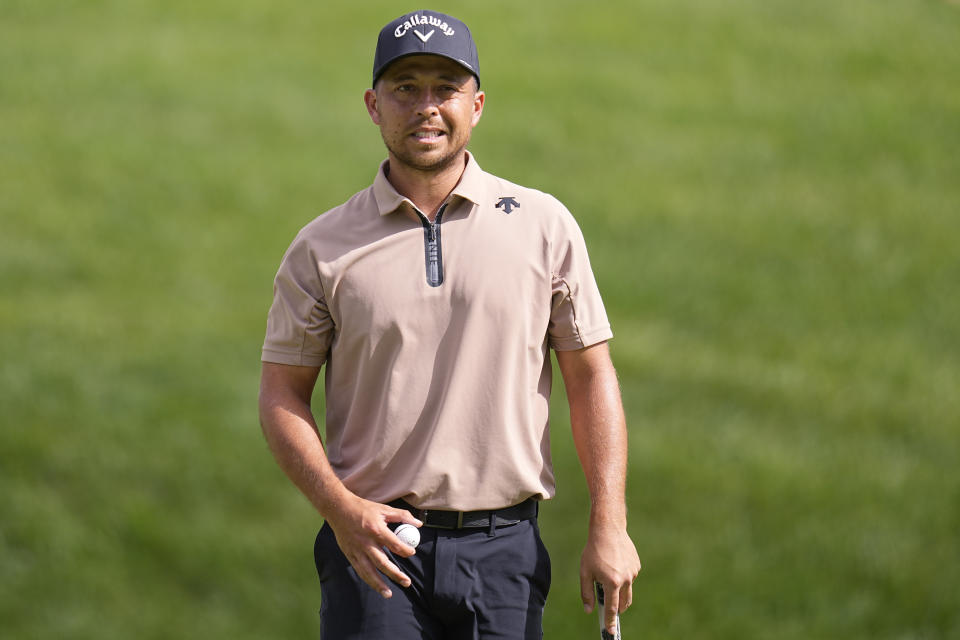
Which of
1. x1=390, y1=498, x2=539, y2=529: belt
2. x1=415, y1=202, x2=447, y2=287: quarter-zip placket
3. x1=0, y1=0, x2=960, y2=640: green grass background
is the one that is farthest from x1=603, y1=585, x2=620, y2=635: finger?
x1=0, y1=0, x2=960, y2=640: green grass background

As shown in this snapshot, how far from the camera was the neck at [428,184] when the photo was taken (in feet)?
12.5

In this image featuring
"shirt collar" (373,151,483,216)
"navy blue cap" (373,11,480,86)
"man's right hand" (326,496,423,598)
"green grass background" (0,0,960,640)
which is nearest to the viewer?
"man's right hand" (326,496,423,598)

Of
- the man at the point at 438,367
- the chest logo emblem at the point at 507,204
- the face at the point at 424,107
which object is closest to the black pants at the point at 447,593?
the man at the point at 438,367

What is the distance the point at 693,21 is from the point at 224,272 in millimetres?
7614

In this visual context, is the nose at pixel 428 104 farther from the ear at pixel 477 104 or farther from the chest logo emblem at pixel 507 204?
the chest logo emblem at pixel 507 204

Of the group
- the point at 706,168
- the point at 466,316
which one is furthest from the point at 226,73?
the point at 466,316

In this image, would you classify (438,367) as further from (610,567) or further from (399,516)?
(610,567)

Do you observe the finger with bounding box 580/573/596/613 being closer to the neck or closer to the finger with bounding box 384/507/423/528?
the finger with bounding box 384/507/423/528

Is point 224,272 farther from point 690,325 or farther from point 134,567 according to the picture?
point 690,325

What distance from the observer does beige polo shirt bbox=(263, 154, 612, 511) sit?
366 centimetres

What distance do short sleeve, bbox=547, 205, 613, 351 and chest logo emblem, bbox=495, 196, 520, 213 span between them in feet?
0.44

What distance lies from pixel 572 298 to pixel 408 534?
79 cm

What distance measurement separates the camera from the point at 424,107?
12.0 feet

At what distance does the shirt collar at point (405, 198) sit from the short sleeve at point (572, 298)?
25 centimetres
